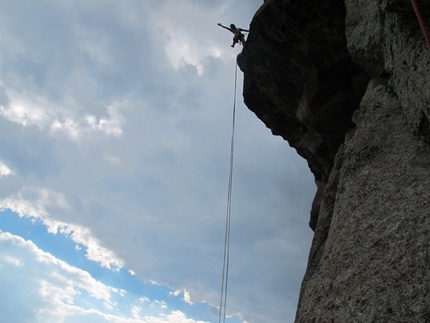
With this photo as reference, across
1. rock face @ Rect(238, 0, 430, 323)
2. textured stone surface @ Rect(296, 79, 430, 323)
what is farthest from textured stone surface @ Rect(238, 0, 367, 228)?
textured stone surface @ Rect(296, 79, 430, 323)

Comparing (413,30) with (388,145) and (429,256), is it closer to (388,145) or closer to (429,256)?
(388,145)

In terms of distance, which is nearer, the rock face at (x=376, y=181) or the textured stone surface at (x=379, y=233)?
the textured stone surface at (x=379, y=233)

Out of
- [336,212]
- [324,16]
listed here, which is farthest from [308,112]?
[336,212]

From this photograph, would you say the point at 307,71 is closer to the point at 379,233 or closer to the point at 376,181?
the point at 376,181

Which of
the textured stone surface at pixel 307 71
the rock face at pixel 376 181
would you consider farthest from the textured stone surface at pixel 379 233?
the textured stone surface at pixel 307 71

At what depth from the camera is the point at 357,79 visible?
10.5 meters

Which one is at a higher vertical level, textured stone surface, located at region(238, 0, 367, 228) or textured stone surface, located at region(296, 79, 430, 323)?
textured stone surface, located at region(238, 0, 367, 228)

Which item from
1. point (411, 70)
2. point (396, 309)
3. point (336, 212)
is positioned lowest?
point (396, 309)

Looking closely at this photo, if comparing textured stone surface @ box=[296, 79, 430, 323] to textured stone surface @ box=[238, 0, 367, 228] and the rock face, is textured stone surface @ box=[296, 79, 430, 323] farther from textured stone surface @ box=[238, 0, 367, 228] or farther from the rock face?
textured stone surface @ box=[238, 0, 367, 228]

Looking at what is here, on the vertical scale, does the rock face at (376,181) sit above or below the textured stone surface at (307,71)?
below

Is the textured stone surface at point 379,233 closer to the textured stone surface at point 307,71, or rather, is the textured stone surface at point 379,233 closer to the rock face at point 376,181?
the rock face at point 376,181

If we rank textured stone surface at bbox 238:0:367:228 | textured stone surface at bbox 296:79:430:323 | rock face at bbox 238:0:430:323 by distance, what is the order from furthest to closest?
textured stone surface at bbox 238:0:367:228
rock face at bbox 238:0:430:323
textured stone surface at bbox 296:79:430:323

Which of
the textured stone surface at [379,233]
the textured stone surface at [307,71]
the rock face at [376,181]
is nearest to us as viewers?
the textured stone surface at [379,233]

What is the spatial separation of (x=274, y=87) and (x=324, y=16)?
11.9 ft
